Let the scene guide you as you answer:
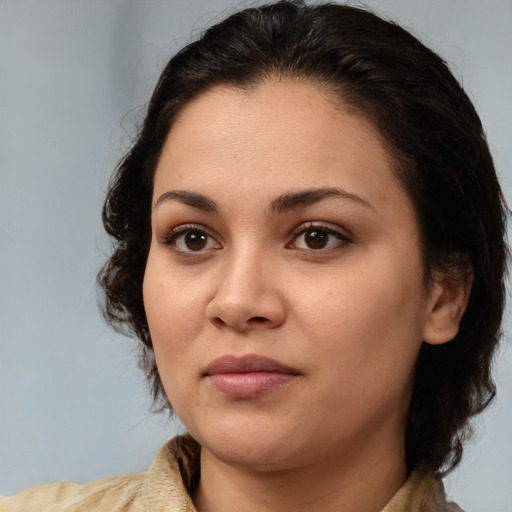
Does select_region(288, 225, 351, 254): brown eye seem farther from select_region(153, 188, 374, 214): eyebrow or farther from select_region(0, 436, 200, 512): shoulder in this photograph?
select_region(0, 436, 200, 512): shoulder

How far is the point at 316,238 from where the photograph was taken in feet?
7.99

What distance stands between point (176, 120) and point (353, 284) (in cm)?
56

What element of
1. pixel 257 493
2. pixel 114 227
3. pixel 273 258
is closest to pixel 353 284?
pixel 273 258

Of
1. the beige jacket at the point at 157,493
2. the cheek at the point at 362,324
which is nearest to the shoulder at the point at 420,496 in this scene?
the beige jacket at the point at 157,493

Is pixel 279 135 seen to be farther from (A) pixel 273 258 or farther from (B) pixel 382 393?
(B) pixel 382 393

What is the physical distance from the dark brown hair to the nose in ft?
1.22

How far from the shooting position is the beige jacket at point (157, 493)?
8.59 feet

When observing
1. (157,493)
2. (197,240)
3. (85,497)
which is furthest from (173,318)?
(85,497)

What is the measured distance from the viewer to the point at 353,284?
2412mm

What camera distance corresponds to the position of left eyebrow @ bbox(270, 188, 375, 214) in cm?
239

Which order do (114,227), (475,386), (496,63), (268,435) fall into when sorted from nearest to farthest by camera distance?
1. (268,435)
2. (475,386)
3. (114,227)
4. (496,63)

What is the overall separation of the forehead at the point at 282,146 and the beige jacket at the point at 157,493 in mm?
636

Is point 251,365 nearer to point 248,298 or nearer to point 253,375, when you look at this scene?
point 253,375

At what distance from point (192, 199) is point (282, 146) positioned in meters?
0.22
